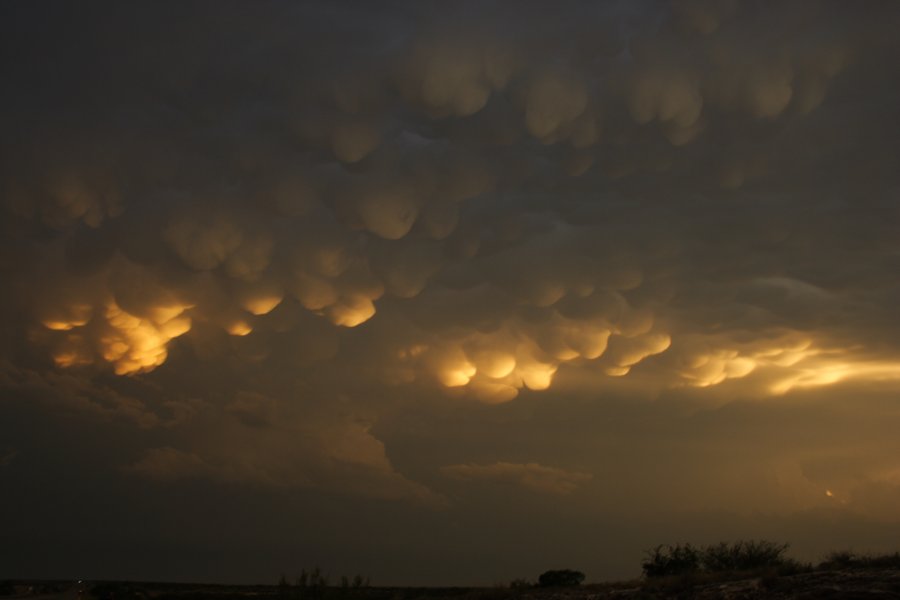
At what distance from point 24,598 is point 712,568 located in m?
78.4

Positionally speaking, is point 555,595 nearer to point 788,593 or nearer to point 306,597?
point 788,593

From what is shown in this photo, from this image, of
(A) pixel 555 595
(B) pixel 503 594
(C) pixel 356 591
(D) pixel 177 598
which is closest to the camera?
(A) pixel 555 595

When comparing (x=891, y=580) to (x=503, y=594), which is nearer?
(x=891, y=580)

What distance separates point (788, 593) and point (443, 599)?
26.5 meters

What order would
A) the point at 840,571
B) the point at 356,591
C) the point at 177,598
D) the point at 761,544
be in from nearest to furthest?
1. the point at 840,571
2. the point at 761,544
3. the point at 356,591
4. the point at 177,598

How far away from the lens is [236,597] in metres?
80.4

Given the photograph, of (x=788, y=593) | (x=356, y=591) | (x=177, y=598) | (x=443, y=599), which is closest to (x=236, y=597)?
(x=177, y=598)

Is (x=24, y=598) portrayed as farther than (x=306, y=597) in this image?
Yes

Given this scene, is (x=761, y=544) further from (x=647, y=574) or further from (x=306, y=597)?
(x=306, y=597)

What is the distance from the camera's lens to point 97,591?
9281 cm

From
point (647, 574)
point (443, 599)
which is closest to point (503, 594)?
point (443, 599)

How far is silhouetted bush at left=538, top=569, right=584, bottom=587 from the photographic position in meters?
65.6

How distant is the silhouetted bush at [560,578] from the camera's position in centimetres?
6556

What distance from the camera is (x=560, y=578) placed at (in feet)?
217
